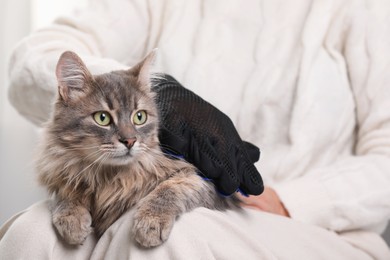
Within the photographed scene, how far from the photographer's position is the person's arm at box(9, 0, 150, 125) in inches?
65.0

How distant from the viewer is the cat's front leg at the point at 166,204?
1.09 metres

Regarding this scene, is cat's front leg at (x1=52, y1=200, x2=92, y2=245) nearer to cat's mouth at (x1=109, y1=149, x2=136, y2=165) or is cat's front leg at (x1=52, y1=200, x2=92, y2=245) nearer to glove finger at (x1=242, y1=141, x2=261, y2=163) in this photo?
cat's mouth at (x1=109, y1=149, x2=136, y2=165)

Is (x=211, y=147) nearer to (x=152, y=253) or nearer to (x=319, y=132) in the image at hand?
(x=152, y=253)

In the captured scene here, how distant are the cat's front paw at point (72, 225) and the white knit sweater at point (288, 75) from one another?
533mm

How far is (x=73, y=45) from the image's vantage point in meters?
1.75

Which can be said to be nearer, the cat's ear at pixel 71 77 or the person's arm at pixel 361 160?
the cat's ear at pixel 71 77

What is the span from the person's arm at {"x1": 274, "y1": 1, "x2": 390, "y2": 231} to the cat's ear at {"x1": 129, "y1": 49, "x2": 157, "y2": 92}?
1.71 ft

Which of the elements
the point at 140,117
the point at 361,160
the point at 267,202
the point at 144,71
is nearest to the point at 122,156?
the point at 140,117

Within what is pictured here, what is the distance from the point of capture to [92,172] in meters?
1.27

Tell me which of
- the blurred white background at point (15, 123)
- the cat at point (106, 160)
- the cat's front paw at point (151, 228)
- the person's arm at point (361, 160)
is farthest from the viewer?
the blurred white background at point (15, 123)

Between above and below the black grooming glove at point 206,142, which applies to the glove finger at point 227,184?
below

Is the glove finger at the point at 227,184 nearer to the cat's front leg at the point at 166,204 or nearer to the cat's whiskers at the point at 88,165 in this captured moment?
the cat's front leg at the point at 166,204

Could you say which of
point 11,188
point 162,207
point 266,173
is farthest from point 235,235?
point 11,188

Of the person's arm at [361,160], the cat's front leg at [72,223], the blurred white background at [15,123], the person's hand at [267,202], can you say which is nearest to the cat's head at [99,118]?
the cat's front leg at [72,223]
